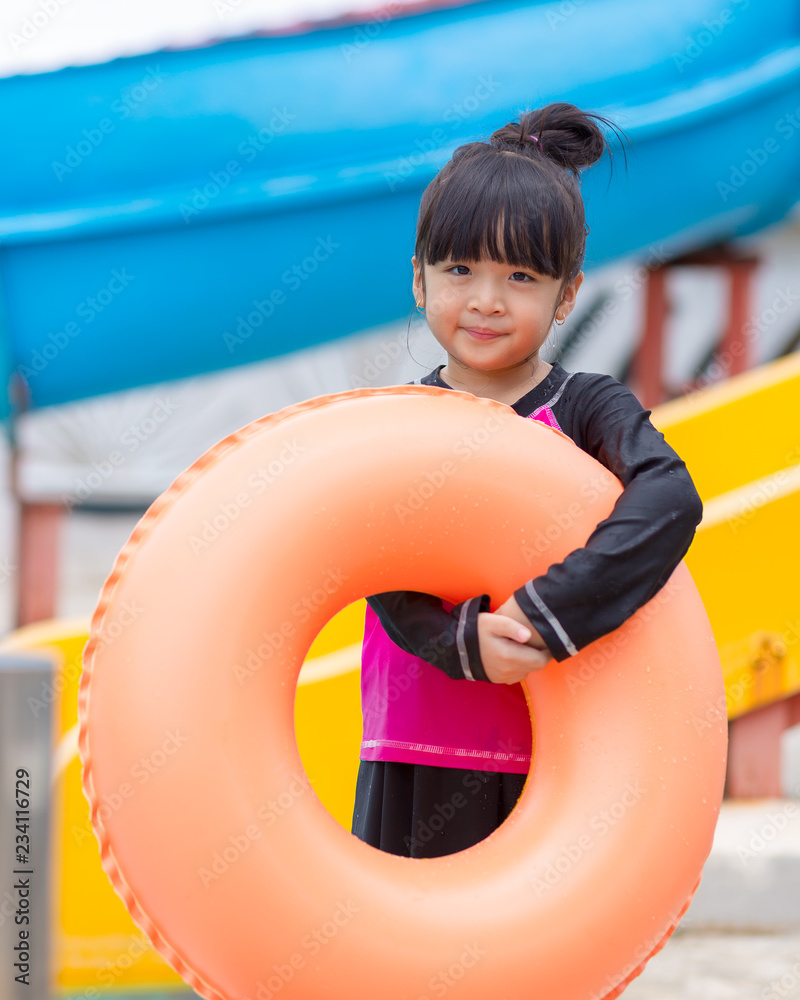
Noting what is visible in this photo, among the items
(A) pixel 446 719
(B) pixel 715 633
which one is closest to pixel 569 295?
(A) pixel 446 719

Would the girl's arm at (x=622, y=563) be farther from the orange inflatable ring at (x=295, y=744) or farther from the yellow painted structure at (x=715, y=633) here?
the yellow painted structure at (x=715, y=633)

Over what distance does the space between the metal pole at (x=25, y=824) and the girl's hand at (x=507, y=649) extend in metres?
0.55

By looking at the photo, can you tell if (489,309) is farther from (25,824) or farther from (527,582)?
(25,824)

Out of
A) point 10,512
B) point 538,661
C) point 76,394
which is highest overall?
point 10,512

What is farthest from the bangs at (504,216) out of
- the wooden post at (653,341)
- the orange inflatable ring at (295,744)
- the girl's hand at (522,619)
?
the wooden post at (653,341)

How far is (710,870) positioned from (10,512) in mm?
6162

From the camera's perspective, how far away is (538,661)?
109 cm

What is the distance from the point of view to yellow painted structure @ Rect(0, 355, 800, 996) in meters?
2.19

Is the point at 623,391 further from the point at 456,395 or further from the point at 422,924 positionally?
the point at 422,924

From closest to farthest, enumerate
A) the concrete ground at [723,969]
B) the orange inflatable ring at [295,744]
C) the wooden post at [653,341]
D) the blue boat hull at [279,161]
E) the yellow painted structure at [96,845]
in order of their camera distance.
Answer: the orange inflatable ring at [295,744] < the concrete ground at [723,969] < the yellow painted structure at [96,845] < the blue boat hull at [279,161] < the wooden post at [653,341]

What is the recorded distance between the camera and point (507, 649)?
109cm

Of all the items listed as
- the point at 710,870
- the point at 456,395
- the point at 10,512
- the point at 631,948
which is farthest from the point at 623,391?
the point at 10,512

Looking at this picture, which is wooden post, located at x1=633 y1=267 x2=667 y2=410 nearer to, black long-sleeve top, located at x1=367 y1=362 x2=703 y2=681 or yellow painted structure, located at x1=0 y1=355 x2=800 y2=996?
yellow painted structure, located at x1=0 y1=355 x2=800 y2=996

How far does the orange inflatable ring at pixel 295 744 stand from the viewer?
103 cm
